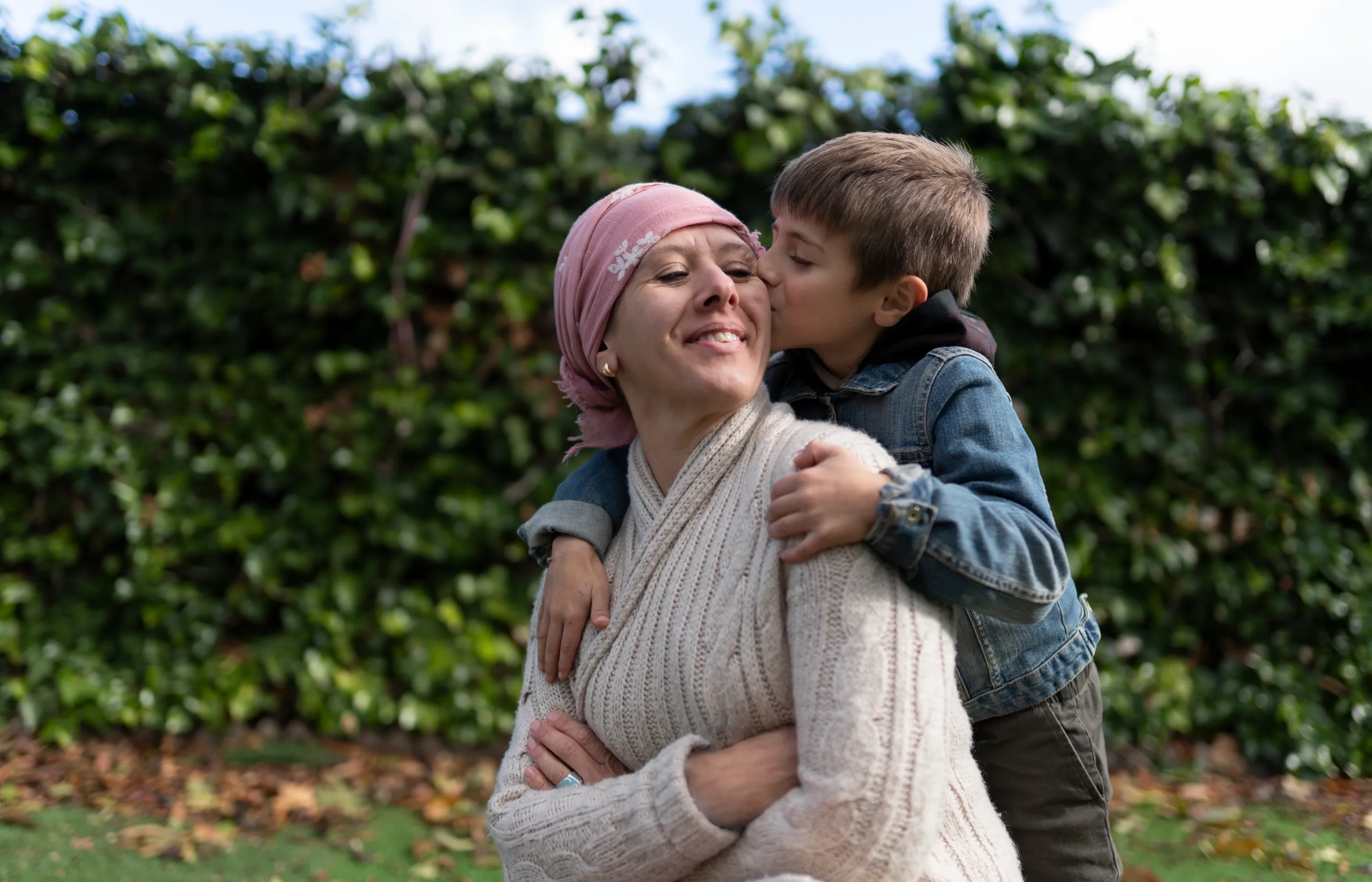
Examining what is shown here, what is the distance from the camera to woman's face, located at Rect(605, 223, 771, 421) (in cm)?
194

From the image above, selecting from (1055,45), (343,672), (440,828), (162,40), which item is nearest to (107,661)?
(343,672)

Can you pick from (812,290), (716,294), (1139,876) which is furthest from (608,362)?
(1139,876)

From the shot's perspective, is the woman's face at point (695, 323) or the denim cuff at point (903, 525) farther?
the woman's face at point (695, 323)

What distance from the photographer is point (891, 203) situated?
2.12 m

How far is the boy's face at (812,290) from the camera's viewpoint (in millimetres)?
2127

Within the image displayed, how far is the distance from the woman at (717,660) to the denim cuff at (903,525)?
0.04 m

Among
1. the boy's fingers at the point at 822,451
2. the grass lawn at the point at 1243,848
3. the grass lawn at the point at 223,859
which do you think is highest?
the boy's fingers at the point at 822,451

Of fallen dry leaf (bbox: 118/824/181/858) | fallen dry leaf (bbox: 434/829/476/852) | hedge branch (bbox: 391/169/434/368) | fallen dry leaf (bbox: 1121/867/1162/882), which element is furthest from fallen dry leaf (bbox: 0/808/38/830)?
fallen dry leaf (bbox: 1121/867/1162/882)

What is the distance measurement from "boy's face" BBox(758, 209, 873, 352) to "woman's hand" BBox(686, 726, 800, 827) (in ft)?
2.83

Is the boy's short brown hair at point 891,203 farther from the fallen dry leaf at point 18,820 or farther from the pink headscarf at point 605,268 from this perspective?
the fallen dry leaf at point 18,820

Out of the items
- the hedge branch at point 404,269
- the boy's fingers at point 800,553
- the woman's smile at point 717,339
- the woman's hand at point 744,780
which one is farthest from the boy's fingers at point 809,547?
the hedge branch at point 404,269

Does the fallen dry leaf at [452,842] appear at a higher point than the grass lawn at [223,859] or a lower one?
lower

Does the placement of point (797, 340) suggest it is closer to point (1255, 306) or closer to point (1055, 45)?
point (1055, 45)

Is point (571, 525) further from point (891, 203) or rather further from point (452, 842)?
point (452, 842)
